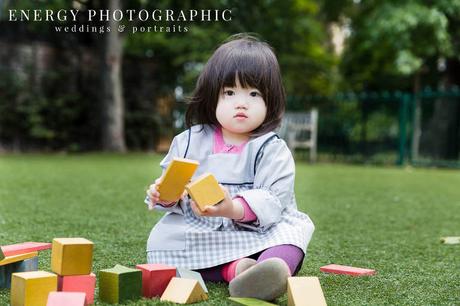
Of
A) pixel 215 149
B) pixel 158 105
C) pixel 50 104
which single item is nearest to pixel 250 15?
pixel 158 105

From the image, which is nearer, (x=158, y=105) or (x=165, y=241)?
(x=165, y=241)

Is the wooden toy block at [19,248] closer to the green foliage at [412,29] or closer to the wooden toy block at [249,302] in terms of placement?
the wooden toy block at [249,302]

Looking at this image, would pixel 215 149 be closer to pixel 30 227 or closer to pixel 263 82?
pixel 263 82

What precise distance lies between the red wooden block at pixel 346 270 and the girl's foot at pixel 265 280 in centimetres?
49

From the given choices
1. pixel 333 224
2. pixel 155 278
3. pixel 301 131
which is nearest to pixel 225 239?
pixel 155 278

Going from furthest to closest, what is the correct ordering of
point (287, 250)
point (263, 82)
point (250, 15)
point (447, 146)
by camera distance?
point (250, 15) < point (447, 146) < point (263, 82) < point (287, 250)

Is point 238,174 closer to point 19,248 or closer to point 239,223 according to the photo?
point 239,223

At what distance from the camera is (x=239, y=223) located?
2.00 m

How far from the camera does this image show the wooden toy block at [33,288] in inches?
61.0

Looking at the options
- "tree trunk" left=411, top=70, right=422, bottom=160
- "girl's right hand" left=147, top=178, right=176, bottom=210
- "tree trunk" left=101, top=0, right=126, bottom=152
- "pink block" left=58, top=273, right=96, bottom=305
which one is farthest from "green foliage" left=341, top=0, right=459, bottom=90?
"pink block" left=58, top=273, right=96, bottom=305

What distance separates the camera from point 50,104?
34.5 feet

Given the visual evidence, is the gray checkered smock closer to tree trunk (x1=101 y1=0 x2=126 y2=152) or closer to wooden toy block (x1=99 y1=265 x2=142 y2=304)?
wooden toy block (x1=99 y1=265 x2=142 y2=304)

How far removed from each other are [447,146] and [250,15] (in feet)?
13.5

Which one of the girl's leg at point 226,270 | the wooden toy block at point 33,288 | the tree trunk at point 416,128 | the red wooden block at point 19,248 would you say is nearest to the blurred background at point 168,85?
the tree trunk at point 416,128
